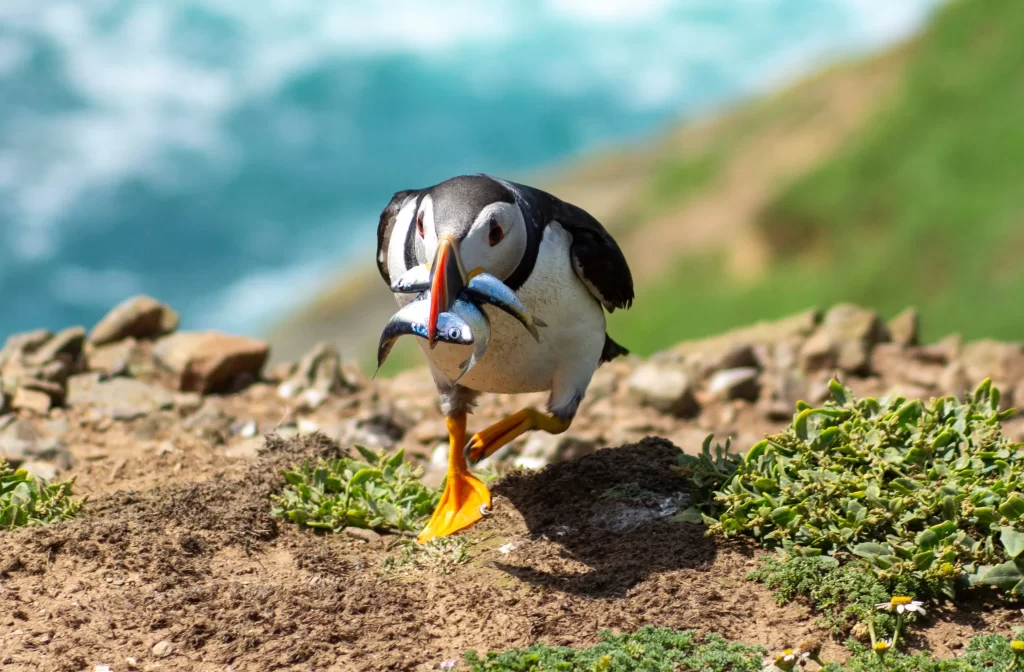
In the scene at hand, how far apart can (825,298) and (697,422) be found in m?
6.73

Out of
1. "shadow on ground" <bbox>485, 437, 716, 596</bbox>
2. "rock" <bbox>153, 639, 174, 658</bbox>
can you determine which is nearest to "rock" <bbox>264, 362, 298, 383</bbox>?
"shadow on ground" <bbox>485, 437, 716, 596</bbox>

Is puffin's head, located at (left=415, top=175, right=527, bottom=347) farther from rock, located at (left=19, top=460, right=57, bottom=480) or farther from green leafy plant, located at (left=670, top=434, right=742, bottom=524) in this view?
rock, located at (left=19, top=460, right=57, bottom=480)

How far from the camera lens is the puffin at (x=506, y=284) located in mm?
4371

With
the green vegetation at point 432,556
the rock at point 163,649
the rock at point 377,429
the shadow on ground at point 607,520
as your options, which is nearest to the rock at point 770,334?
the rock at point 377,429

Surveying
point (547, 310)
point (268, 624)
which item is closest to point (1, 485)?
point (268, 624)

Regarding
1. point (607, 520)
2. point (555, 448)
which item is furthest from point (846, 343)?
point (607, 520)

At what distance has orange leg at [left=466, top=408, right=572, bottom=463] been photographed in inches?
211

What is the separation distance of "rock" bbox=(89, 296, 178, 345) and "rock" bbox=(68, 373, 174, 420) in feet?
2.16

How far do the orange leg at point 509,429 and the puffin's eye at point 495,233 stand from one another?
111 cm

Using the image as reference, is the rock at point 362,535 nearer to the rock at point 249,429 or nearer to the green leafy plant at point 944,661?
the rock at point 249,429

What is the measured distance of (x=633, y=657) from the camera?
4035 mm

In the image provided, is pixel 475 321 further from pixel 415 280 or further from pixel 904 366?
pixel 904 366

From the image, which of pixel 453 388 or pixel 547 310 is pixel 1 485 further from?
pixel 547 310

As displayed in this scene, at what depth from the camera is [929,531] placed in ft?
14.4
